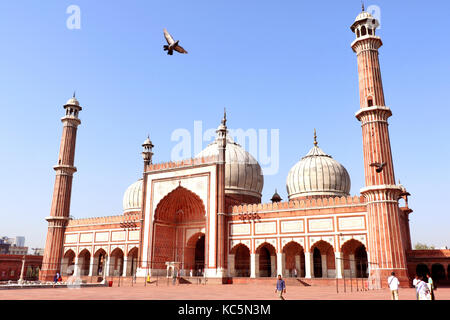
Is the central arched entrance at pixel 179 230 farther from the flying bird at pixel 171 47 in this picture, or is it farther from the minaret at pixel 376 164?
the flying bird at pixel 171 47

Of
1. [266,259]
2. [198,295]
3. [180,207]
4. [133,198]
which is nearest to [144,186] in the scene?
[180,207]

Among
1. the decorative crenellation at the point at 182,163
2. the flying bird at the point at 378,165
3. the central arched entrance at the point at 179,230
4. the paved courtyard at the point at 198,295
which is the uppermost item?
the decorative crenellation at the point at 182,163

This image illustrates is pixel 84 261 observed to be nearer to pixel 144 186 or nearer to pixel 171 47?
pixel 144 186

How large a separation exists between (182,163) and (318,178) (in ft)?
36.9

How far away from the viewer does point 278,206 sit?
27312 millimetres

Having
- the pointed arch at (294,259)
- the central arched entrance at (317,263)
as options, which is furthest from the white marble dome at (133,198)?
the central arched entrance at (317,263)

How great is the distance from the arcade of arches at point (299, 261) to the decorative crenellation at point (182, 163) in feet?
22.2

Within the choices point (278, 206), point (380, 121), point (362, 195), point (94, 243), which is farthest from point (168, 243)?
point (380, 121)

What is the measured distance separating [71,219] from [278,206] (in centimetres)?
2059

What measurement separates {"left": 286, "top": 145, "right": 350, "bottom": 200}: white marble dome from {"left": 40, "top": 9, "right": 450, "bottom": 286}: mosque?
86 mm

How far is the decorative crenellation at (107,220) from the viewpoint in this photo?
3309 cm
